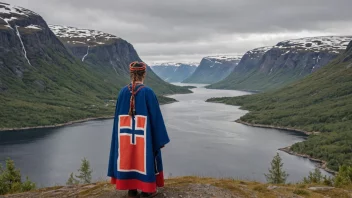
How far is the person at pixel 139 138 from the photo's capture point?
33.0 feet

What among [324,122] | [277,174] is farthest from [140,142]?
[324,122]

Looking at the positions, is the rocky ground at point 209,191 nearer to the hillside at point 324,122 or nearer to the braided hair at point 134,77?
the braided hair at point 134,77

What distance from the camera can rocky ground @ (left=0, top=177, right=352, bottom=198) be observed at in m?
11.4

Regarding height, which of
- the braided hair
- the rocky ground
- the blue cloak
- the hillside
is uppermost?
the braided hair

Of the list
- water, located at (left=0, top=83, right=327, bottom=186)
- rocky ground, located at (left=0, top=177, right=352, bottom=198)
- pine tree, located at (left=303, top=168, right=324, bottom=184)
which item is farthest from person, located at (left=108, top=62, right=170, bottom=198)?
water, located at (left=0, top=83, right=327, bottom=186)

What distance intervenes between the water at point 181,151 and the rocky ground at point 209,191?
4842cm

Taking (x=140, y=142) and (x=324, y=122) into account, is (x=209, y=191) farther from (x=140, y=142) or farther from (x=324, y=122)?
(x=324, y=122)

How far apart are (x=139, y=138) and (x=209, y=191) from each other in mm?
3338

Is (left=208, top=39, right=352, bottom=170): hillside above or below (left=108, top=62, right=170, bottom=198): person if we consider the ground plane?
below

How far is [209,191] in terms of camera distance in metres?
11.8

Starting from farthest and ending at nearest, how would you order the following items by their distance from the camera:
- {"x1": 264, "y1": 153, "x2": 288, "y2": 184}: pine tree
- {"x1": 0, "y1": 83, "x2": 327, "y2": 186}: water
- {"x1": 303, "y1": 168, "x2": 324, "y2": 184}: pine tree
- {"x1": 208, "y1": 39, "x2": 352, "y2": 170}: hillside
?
{"x1": 208, "y1": 39, "x2": 352, "y2": 170}: hillside, {"x1": 0, "y1": 83, "x2": 327, "y2": 186}: water, {"x1": 264, "y1": 153, "x2": 288, "y2": 184}: pine tree, {"x1": 303, "y1": 168, "x2": 324, "y2": 184}: pine tree

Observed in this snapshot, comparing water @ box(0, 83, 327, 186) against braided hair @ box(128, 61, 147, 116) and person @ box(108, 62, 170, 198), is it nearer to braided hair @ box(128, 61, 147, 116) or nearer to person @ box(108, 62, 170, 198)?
person @ box(108, 62, 170, 198)

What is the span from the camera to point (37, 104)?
193m

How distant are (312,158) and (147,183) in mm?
A: 101922
